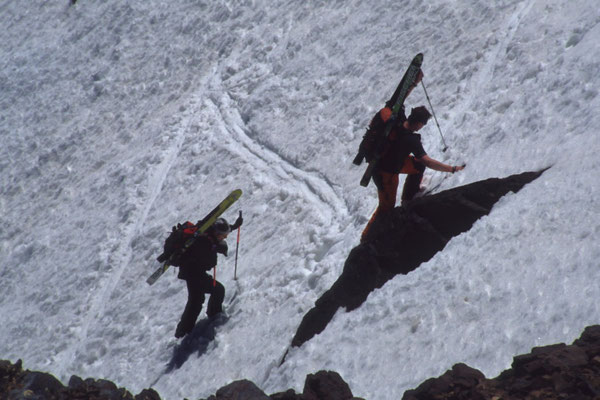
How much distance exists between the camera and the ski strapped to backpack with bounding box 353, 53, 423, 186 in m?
7.95

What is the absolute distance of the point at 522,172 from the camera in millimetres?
8039

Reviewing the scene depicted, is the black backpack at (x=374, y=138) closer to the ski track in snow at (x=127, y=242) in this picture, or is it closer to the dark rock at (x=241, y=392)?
the dark rock at (x=241, y=392)

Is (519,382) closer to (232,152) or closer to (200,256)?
(200,256)

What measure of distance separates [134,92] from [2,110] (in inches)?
261

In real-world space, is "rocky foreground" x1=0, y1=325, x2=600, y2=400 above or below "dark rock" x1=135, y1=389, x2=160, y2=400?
above

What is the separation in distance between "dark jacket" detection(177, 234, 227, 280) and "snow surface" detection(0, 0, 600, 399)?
3.53 ft

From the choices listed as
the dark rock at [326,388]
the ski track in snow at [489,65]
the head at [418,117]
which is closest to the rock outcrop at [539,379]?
the dark rock at [326,388]

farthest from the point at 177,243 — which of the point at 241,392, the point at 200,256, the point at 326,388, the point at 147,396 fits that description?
the point at 326,388

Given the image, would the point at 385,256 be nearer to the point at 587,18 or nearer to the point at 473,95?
the point at 473,95

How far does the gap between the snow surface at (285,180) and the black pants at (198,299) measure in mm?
353

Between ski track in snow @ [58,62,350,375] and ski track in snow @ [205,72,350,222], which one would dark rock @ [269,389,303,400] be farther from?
ski track in snow @ [205,72,350,222]

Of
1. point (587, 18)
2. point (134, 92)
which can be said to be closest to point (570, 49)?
point (587, 18)

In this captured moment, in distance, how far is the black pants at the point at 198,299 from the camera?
988 centimetres

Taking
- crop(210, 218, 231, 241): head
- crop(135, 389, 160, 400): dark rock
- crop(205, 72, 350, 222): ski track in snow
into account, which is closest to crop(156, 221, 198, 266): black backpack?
crop(210, 218, 231, 241): head
